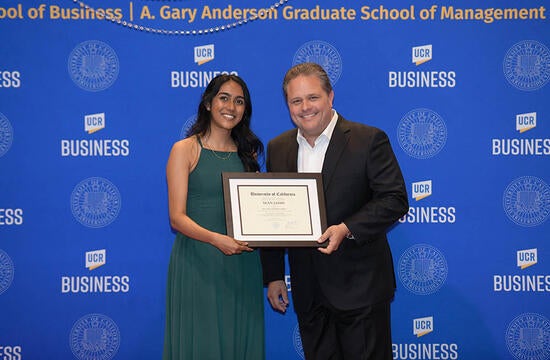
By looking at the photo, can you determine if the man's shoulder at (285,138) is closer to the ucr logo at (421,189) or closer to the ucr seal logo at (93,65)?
the ucr logo at (421,189)

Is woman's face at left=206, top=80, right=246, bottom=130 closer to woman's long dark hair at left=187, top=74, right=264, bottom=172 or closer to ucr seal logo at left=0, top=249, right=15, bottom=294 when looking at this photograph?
woman's long dark hair at left=187, top=74, right=264, bottom=172

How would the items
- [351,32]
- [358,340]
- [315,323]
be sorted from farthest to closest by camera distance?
[351,32], [315,323], [358,340]

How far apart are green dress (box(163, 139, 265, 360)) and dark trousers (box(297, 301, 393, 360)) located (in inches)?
13.2

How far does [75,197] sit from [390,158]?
6.60 ft

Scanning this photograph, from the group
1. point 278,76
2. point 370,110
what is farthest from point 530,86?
point 278,76

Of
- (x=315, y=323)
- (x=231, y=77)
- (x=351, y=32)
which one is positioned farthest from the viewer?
(x=351, y=32)

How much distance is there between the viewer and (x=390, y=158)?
240 cm

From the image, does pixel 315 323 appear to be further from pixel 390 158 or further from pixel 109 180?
pixel 109 180

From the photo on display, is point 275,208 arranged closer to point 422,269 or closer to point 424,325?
point 422,269

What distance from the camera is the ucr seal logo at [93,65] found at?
11.0 ft

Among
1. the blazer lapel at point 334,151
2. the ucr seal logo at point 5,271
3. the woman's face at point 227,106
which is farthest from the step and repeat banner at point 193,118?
the blazer lapel at point 334,151

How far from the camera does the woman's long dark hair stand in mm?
2766

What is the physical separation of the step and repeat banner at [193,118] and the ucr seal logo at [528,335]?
18 cm

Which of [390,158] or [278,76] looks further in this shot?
[278,76]
